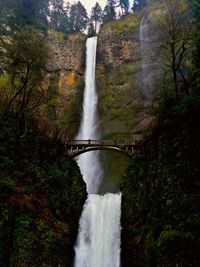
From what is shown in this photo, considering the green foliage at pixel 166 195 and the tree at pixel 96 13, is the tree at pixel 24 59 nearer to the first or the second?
the green foliage at pixel 166 195

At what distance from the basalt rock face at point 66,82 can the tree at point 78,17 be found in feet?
42.5

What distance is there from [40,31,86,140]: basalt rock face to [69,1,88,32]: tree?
12962 millimetres

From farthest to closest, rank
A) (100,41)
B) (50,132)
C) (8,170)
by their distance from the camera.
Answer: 1. (100,41)
2. (50,132)
3. (8,170)

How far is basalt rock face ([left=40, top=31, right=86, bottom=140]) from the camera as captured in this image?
4247 cm

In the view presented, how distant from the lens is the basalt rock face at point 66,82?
4247cm

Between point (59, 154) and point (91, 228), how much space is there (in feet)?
19.4

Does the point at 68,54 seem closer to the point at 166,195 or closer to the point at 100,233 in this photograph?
the point at 100,233

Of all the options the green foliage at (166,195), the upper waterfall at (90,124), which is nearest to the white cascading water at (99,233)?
the green foliage at (166,195)

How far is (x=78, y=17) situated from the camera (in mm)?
69188

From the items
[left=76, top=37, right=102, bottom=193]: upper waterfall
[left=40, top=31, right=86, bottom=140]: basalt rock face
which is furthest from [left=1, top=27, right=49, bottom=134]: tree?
[left=76, top=37, right=102, bottom=193]: upper waterfall

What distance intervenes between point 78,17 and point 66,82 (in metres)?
26.7

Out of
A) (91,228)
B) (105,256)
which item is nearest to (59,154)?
(91,228)

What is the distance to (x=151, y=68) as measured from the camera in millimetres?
44531

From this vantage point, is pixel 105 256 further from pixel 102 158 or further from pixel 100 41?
pixel 100 41
